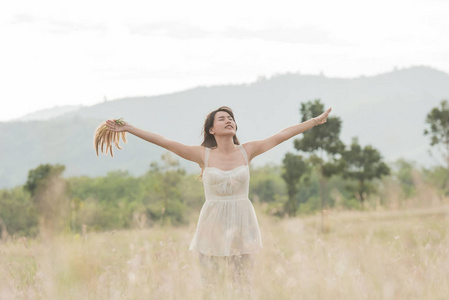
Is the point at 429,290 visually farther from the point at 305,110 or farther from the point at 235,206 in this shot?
the point at 305,110

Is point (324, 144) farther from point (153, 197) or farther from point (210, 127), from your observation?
point (153, 197)

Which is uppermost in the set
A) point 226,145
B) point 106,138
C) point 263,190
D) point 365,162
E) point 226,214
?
point 365,162

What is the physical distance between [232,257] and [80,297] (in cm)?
182

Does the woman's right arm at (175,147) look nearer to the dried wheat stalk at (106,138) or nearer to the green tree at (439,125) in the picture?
the dried wheat stalk at (106,138)

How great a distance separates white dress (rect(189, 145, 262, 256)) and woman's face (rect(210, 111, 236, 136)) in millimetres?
383

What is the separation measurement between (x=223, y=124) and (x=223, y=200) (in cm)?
75

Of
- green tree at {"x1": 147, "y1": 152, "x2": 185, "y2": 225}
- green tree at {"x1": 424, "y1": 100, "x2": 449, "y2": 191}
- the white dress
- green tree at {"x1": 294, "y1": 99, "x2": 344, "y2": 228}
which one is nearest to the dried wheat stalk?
the white dress

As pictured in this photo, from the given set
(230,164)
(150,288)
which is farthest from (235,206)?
(150,288)

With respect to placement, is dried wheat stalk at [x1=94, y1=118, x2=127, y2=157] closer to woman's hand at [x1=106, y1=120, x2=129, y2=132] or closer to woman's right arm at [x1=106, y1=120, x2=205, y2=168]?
woman's hand at [x1=106, y1=120, x2=129, y2=132]

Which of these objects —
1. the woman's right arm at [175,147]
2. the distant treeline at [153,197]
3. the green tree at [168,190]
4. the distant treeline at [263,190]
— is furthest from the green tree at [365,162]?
the woman's right arm at [175,147]

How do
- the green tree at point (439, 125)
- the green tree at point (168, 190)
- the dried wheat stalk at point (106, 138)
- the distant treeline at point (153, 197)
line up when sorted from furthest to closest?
1. the green tree at point (168, 190)
2. the green tree at point (439, 125)
3. the distant treeline at point (153, 197)
4. the dried wheat stalk at point (106, 138)

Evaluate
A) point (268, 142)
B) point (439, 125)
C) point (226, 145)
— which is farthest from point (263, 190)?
point (226, 145)

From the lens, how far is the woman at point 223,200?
5.11m

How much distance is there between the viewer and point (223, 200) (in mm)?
5266
